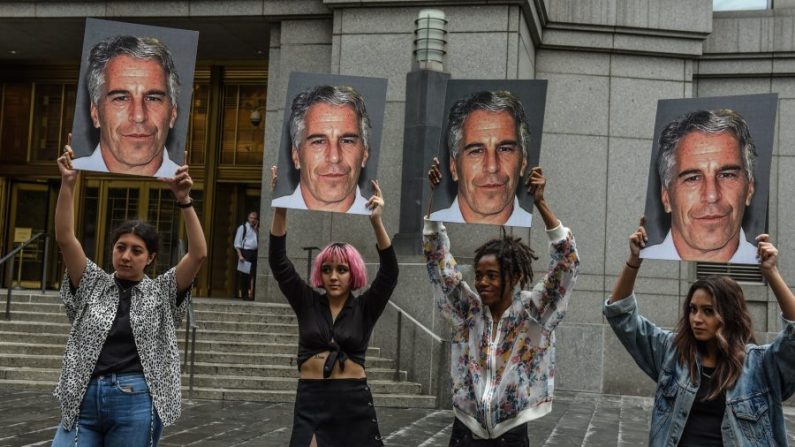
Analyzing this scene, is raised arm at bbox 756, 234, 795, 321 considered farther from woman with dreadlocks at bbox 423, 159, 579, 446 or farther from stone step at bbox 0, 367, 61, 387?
stone step at bbox 0, 367, 61, 387

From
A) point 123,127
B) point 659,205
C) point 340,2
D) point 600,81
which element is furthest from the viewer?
point 600,81

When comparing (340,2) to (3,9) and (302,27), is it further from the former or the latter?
(3,9)

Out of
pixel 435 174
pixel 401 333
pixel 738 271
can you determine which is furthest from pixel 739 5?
pixel 435 174

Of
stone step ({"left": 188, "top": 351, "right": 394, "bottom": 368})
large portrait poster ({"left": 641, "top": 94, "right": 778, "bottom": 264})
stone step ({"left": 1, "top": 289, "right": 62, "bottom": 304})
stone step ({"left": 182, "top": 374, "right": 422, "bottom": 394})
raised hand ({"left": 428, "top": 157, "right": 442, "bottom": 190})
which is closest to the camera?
large portrait poster ({"left": 641, "top": 94, "right": 778, "bottom": 264})

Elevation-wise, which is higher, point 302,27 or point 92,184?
point 302,27

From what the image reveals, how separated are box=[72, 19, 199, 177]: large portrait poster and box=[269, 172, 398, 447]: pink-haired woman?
1.34 meters

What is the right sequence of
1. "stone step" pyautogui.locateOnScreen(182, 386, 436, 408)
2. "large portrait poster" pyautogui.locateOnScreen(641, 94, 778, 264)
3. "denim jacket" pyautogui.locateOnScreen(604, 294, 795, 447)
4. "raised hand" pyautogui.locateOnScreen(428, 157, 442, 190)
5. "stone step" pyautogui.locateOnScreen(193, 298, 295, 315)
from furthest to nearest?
"stone step" pyautogui.locateOnScreen(193, 298, 295, 315) → "stone step" pyautogui.locateOnScreen(182, 386, 436, 408) → "raised hand" pyautogui.locateOnScreen(428, 157, 442, 190) → "large portrait poster" pyautogui.locateOnScreen(641, 94, 778, 264) → "denim jacket" pyautogui.locateOnScreen(604, 294, 795, 447)

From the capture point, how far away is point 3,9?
57.8 feet

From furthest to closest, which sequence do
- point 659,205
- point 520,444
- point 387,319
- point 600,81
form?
1. point 600,81
2. point 387,319
3. point 659,205
4. point 520,444

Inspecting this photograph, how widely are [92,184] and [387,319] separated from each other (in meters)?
10.7

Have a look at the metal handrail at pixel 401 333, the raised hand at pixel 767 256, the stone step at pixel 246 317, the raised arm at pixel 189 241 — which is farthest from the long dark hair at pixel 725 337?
the stone step at pixel 246 317

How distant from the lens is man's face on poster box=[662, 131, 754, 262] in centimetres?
507

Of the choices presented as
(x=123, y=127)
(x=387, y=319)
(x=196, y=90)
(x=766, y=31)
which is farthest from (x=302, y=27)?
(x=123, y=127)

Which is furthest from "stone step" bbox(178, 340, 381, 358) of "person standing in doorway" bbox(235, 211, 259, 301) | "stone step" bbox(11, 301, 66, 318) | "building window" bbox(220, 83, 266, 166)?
"building window" bbox(220, 83, 266, 166)
